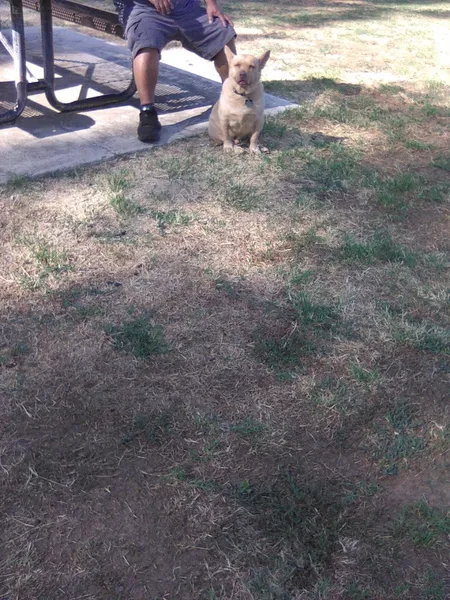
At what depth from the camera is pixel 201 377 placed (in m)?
2.38

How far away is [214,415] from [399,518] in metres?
0.65

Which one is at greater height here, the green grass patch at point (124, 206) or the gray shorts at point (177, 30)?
the gray shorts at point (177, 30)

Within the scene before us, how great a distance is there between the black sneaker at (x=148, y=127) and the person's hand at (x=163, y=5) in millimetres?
611

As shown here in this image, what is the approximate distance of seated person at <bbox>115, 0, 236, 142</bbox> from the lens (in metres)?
4.20

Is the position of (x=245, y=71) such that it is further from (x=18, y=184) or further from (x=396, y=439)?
(x=396, y=439)

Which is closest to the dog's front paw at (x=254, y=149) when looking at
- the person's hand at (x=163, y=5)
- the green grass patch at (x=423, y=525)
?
the person's hand at (x=163, y=5)

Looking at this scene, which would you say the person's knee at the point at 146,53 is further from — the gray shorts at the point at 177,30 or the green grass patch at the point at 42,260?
the green grass patch at the point at 42,260

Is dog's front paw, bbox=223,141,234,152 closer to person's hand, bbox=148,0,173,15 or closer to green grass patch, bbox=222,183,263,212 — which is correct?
green grass patch, bbox=222,183,263,212

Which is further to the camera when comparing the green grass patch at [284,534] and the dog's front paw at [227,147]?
the dog's front paw at [227,147]

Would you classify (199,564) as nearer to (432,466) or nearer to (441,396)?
(432,466)

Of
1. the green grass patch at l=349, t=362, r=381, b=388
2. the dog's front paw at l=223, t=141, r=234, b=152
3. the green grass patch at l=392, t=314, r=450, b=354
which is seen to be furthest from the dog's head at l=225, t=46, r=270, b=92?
the green grass patch at l=349, t=362, r=381, b=388

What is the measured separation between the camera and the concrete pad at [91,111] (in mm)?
3953

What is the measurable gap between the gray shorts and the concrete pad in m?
0.48

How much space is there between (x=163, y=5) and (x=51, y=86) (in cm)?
86
